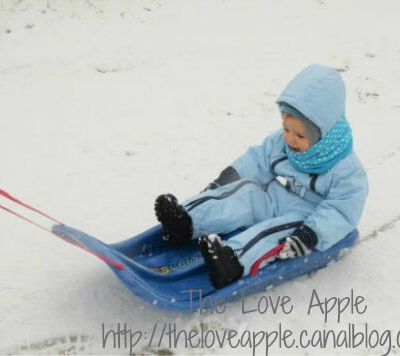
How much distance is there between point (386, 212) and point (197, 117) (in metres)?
1.45

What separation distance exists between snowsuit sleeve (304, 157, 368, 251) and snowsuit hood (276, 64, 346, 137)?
22 cm

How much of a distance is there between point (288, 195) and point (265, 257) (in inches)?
15.6

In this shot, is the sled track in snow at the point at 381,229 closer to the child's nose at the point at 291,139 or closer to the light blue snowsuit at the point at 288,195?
the light blue snowsuit at the point at 288,195

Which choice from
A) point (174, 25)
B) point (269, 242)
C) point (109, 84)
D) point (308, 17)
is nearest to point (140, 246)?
point (269, 242)

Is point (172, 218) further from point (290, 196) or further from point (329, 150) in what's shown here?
point (329, 150)

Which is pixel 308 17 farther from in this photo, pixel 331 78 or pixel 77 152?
pixel 331 78

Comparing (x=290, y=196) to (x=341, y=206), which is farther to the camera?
(x=290, y=196)

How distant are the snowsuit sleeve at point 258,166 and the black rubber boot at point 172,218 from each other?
1.25 feet

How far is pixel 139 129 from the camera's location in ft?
11.3

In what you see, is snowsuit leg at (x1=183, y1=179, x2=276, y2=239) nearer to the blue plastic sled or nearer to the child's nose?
the blue plastic sled

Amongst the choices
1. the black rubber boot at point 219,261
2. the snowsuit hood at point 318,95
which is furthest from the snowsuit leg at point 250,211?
the snowsuit hood at point 318,95

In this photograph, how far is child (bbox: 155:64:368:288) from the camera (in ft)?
6.41

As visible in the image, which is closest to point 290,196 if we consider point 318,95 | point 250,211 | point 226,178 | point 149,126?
point 250,211

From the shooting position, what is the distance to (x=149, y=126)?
3.47 m
